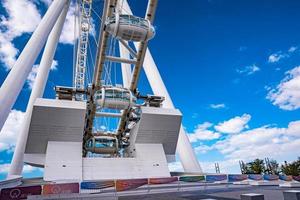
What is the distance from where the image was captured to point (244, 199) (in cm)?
725

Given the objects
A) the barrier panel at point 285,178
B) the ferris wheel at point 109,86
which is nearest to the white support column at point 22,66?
the ferris wheel at point 109,86

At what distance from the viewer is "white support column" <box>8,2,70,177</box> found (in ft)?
96.2

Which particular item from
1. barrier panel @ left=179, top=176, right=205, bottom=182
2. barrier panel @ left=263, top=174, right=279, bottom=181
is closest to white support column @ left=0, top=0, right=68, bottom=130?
barrier panel @ left=179, top=176, right=205, bottom=182

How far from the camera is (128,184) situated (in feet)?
53.7

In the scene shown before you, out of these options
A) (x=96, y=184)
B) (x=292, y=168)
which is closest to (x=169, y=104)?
(x=96, y=184)

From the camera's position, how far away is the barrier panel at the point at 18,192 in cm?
1245

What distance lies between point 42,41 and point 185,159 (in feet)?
67.0

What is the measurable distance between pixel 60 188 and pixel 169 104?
21.3 metres

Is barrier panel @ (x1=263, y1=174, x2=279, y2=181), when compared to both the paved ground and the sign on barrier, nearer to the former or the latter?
the paved ground

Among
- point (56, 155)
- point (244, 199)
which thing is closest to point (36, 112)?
point (56, 155)

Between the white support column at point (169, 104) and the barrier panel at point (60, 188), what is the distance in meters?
17.0

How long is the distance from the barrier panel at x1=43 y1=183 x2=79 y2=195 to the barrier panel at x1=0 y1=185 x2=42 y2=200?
45 centimetres

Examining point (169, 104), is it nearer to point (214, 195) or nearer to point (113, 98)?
point (113, 98)

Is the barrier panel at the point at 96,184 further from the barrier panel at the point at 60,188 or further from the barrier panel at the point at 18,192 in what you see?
the barrier panel at the point at 18,192
